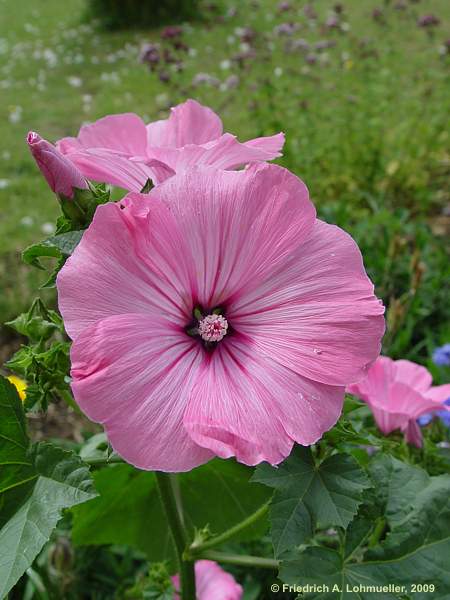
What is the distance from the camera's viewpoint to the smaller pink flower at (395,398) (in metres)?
1.12

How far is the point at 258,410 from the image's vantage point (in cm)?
69

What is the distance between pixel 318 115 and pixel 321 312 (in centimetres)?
325

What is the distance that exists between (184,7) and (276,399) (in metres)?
8.25

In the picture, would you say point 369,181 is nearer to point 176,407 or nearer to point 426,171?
point 426,171

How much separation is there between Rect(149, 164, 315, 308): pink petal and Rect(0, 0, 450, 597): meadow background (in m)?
1.39

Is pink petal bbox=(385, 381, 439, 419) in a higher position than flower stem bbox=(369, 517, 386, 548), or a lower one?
higher

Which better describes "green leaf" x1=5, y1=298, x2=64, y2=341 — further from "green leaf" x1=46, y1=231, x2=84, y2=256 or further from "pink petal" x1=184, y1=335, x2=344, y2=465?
"pink petal" x1=184, y1=335, x2=344, y2=465

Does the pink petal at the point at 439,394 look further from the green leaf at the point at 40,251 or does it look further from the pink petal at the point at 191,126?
the green leaf at the point at 40,251

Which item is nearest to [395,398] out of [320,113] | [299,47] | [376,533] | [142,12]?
[376,533]

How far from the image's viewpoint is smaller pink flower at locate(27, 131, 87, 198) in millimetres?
739

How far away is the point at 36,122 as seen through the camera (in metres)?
5.41

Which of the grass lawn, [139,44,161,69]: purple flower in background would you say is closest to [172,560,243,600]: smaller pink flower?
the grass lawn

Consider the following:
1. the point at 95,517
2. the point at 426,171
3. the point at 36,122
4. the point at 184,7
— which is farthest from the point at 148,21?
the point at 95,517

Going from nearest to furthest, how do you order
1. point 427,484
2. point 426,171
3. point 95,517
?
point 427,484, point 95,517, point 426,171
